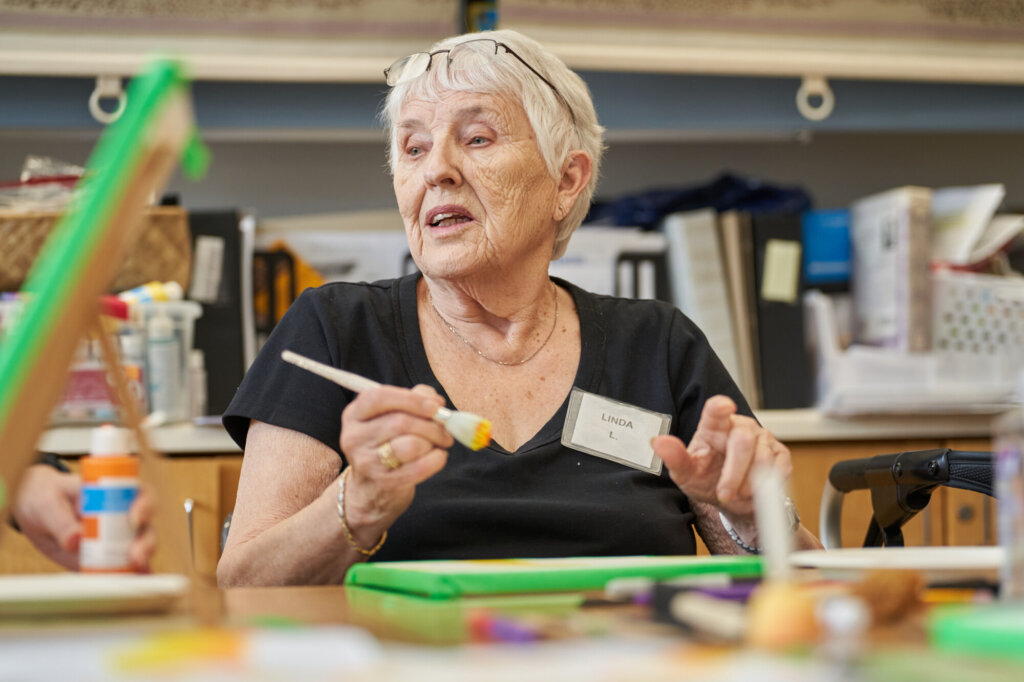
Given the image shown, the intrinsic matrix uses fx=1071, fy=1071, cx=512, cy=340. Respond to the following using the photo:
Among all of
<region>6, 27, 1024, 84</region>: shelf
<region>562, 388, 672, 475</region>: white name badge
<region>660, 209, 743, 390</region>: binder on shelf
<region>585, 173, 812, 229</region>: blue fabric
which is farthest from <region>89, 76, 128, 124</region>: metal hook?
<region>562, 388, 672, 475</region>: white name badge

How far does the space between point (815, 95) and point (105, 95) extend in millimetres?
1753

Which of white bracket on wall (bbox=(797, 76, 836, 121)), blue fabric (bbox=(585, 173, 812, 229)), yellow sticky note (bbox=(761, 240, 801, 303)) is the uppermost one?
white bracket on wall (bbox=(797, 76, 836, 121))

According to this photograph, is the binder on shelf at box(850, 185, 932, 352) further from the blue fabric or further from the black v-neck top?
the black v-neck top

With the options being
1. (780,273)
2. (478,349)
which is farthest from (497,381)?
(780,273)

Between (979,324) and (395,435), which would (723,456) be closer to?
(395,435)

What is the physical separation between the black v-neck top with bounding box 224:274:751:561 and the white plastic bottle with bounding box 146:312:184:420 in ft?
2.73

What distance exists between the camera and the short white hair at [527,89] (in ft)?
4.79

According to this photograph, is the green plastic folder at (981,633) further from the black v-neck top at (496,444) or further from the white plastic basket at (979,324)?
the white plastic basket at (979,324)

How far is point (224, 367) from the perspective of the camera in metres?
2.29

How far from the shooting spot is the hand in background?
0.71 metres

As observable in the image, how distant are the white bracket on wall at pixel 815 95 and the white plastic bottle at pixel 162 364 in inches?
64.4

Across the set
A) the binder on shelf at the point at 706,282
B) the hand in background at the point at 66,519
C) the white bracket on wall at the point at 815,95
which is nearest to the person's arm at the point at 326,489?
the hand in background at the point at 66,519

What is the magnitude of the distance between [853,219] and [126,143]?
2.20 m

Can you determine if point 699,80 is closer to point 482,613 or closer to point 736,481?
point 736,481
